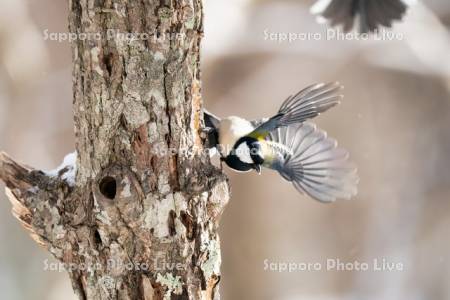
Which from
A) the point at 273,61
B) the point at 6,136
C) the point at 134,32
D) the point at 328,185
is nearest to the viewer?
the point at 134,32

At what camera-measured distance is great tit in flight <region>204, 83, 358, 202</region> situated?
1125 millimetres

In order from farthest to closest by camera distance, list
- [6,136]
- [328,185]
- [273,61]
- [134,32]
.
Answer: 1. [273,61]
2. [6,136]
3. [328,185]
4. [134,32]

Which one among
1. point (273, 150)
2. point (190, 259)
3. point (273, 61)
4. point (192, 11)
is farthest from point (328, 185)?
point (273, 61)

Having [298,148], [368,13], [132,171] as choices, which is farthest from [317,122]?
[132,171]

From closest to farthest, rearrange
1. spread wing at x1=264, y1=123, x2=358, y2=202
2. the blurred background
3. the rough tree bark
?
1. the rough tree bark
2. spread wing at x1=264, y1=123, x2=358, y2=202
3. the blurred background

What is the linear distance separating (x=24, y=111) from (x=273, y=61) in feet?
3.04

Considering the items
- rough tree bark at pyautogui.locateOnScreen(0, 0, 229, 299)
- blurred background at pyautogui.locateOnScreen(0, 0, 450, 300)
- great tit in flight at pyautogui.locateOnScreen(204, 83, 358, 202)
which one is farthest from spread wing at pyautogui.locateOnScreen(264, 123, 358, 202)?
blurred background at pyautogui.locateOnScreen(0, 0, 450, 300)

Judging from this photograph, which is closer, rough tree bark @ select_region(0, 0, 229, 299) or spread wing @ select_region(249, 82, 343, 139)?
rough tree bark @ select_region(0, 0, 229, 299)

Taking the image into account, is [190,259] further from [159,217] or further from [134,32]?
[134,32]

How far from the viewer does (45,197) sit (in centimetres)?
106

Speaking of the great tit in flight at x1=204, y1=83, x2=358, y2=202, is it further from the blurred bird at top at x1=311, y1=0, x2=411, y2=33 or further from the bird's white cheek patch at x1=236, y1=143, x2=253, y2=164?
the blurred bird at top at x1=311, y1=0, x2=411, y2=33

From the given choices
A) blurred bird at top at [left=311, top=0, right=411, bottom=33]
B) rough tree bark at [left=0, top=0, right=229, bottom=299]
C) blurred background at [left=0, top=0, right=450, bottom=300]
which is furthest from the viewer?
blurred background at [left=0, top=0, right=450, bottom=300]

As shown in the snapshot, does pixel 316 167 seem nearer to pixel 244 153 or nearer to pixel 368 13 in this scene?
pixel 244 153

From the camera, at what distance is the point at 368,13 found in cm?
131
